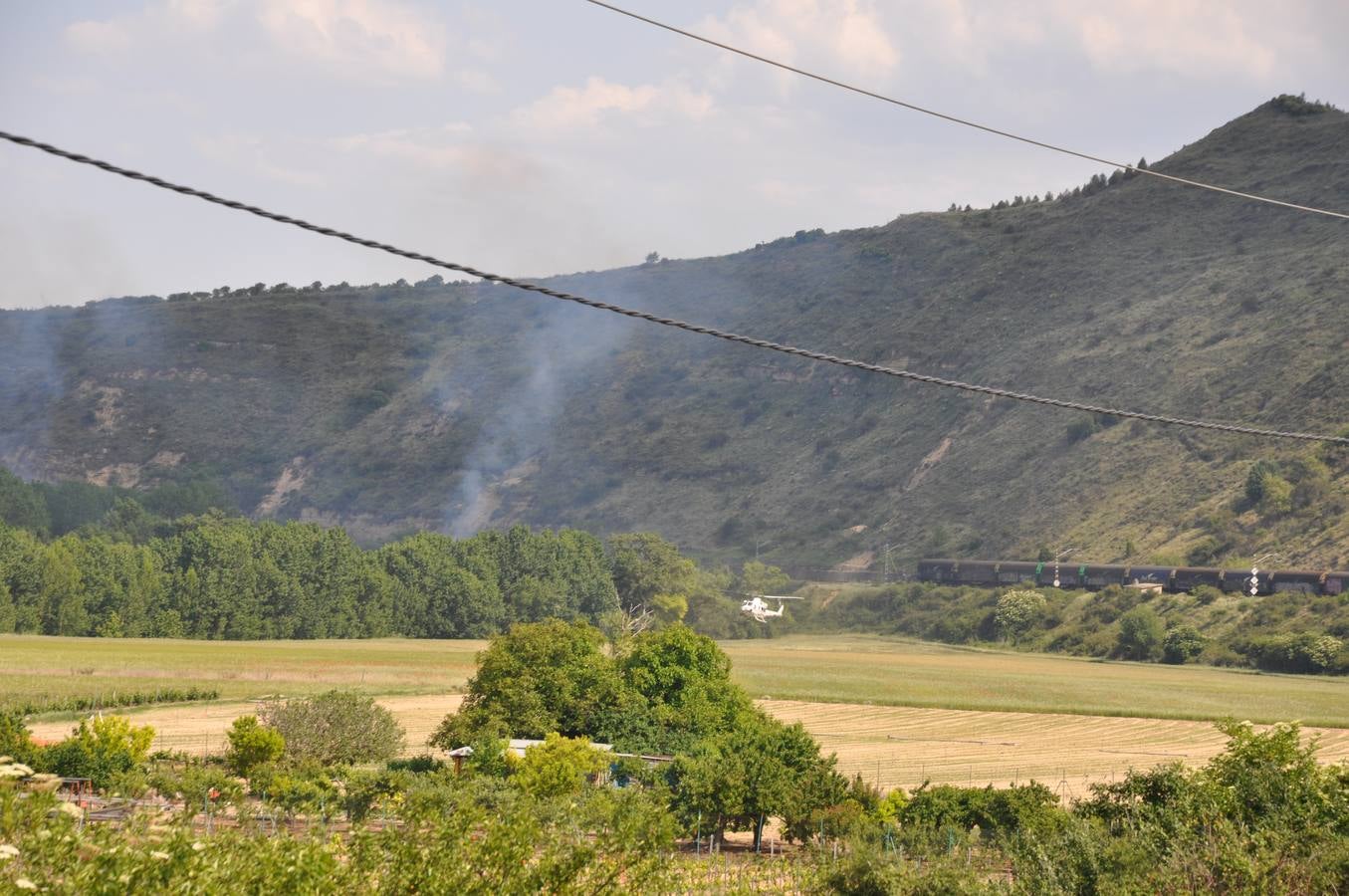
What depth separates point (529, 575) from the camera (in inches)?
5733

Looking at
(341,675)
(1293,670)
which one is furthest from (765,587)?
(341,675)

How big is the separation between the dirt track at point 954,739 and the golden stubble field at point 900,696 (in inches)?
4.7

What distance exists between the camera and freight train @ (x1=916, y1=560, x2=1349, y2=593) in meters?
114

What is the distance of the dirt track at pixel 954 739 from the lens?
54.3 meters

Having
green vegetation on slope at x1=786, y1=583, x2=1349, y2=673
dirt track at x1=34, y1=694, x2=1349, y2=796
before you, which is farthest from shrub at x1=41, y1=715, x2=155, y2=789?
green vegetation on slope at x1=786, y1=583, x2=1349, y2=673

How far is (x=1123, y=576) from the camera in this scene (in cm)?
12794

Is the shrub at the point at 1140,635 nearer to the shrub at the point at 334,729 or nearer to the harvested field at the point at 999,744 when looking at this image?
the harvested field at the point at 999,744

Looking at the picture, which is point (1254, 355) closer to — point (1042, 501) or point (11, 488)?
point (1042, 501)

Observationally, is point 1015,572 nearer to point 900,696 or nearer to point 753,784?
point 900,696

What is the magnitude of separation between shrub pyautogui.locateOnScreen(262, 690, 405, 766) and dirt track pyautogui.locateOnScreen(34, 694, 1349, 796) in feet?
13.3

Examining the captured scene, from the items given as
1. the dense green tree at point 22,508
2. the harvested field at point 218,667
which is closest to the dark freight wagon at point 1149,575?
the harvested field at point 218,667

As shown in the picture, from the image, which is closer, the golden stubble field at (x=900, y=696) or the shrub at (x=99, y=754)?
the shrub at (x=99, y=754)

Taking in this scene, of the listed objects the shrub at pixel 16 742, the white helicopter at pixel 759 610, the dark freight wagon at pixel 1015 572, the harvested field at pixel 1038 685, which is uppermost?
the dark freight wagon at pixel 1015 572

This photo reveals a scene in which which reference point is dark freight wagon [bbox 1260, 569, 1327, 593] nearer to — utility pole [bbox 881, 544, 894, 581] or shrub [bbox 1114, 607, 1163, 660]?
shrub [bbox 1114, 607, 1163, 660]
